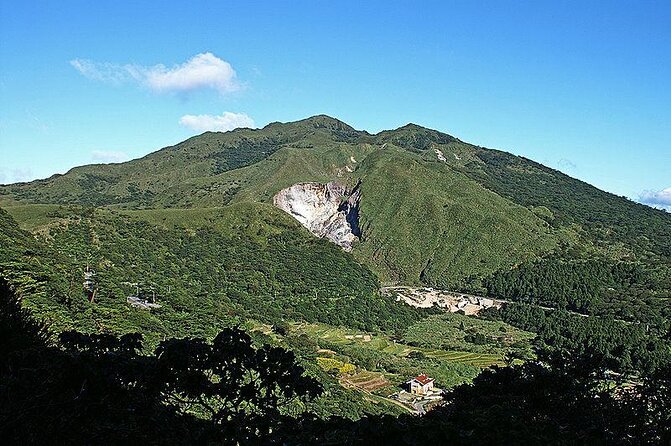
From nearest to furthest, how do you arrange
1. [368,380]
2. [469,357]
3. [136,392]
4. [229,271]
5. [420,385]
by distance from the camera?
[136,392]
[420,385]
[368,380]
[469,357]
[229,271]

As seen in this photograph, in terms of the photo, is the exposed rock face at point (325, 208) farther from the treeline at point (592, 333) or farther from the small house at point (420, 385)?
the small house at point (420, 385)

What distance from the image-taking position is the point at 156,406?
31.8ft

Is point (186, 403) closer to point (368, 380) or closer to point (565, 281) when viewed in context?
point (368, 380)

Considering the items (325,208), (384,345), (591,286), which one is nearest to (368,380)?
(384,345)

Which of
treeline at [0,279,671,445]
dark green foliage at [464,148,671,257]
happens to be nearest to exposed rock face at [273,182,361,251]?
dark green foliage at [464,148,671,257]

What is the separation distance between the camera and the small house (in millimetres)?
55656

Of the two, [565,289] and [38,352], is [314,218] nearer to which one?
[565,289]

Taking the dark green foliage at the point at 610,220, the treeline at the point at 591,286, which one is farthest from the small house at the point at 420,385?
the dark green foliage at the point at 610,220

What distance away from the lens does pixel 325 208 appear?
589 ft

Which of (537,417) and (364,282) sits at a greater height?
(537,417)

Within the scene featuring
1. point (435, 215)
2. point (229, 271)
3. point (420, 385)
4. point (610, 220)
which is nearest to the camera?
point (420, 385)

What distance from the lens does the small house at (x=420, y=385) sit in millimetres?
55656

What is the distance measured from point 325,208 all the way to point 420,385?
414 feet

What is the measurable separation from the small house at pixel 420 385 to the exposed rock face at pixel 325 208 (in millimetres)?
107658
